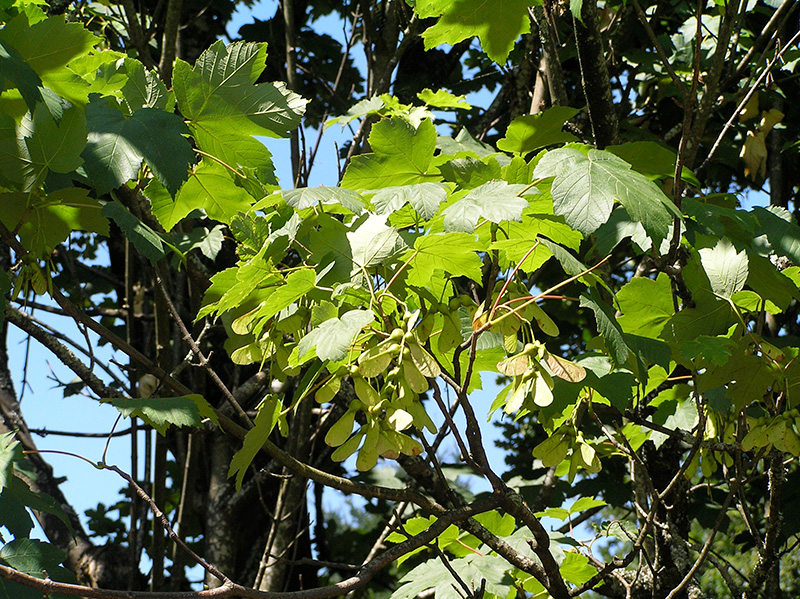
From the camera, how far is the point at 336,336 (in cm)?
107

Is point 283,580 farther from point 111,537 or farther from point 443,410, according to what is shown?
point 443,410

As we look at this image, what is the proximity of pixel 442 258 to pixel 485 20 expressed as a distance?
2.21 feet

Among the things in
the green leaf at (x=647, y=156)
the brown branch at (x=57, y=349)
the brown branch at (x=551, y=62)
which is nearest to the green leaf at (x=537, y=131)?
the green leaf at (x=647, y=156)

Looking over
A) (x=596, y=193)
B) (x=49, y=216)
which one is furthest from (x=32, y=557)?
(x=596, y=193)

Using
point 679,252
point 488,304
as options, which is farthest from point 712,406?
point 488,304

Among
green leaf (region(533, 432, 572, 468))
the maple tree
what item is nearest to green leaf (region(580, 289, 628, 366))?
the maple tree

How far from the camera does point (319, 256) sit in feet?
4.32

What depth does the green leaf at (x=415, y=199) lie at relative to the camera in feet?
4.19

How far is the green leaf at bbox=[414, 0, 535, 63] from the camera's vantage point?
5.38ft

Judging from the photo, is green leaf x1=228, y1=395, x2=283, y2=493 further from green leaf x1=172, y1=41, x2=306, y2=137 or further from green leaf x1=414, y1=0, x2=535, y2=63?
green leaf x1=414, y1=0, x2=535, y2=63

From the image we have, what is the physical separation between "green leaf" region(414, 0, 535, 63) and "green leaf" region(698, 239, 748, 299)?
2.15ft

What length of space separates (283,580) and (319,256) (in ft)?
7.33

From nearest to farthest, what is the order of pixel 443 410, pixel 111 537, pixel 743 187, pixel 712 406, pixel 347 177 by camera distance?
pixel 443 410 < pixel 347 177 < pixel 712 406 < pixel 111 537 < pixel 743 187

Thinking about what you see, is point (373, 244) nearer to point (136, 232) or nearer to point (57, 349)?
point (136, 232)
